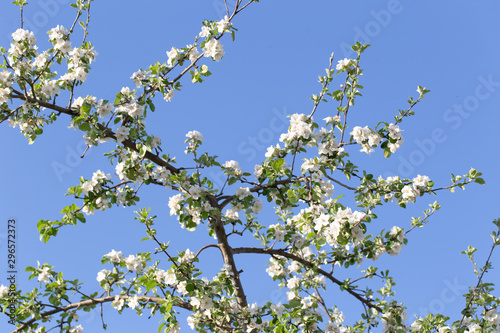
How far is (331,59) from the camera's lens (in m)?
4.06

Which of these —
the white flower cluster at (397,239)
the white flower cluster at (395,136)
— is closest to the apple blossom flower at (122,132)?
the white flower cluster at (395,136)

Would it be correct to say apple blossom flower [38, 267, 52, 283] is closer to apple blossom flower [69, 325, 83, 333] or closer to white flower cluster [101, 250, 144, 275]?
apple blossom flower [69, 325, 83, 333]

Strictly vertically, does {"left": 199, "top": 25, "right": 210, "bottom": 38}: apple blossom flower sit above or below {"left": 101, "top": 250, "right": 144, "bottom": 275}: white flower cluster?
above

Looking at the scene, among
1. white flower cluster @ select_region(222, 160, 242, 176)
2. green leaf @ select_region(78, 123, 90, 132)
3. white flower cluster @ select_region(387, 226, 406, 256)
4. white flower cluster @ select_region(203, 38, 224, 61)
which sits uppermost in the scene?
white flower cluster @ select_region(203, 38, 224, 61)

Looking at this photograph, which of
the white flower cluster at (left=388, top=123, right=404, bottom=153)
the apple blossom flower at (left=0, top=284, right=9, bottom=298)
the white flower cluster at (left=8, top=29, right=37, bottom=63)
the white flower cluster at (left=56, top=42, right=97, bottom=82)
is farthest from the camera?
the apple blossom flower at (left=0, top=284, right=9, bottom=298)

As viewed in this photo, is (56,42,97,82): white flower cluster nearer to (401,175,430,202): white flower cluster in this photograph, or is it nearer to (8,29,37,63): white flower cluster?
(8,29,37,63): white flower cluster

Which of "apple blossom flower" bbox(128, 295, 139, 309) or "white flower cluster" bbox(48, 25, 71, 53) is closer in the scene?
"apple blossom flower" bbox(128, 295, 139, 309)

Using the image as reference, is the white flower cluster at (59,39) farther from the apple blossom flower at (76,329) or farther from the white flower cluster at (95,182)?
the apple blossom flower at (76,329)

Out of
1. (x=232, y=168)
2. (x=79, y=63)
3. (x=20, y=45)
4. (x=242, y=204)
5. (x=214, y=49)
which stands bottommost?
(x=242, y=204)

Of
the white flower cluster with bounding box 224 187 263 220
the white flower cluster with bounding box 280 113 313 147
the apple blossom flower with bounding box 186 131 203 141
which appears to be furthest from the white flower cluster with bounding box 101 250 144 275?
the white flower cluster with bounding box 280 113 313 147

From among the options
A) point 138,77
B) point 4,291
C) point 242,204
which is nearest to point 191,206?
point 242,204

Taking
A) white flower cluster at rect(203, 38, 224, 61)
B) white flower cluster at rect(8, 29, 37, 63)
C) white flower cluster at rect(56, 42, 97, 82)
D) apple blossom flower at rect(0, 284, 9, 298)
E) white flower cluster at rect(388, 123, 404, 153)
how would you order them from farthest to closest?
apple blossom flower at rect(0, 284, 9, 298) < white flower cluster at rect(8, 29, 37, 63) < white flower cluster at rect(56, 42, 97, 82) < white flower cluster at rect(203, 38, 224, 61) < white flower cluster at rect(388, 123, 404, 153)

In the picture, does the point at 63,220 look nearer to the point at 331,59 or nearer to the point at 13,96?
the point at 13,96

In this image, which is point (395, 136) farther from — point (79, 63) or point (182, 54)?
point (79, 63)
